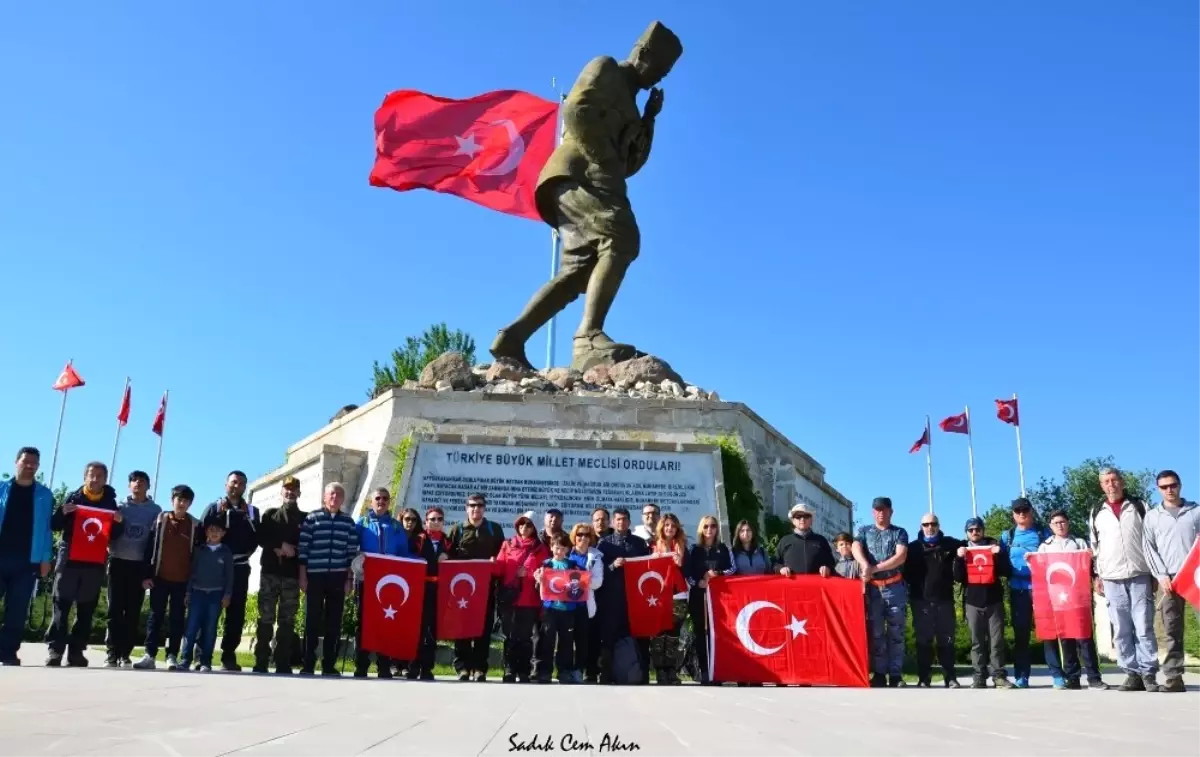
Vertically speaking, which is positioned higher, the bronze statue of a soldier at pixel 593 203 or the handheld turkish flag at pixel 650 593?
the bronze statue of a soldier at pixel 593 203

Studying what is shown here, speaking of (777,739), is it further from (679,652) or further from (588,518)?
(588,518)

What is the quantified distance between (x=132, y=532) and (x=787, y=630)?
18.6ft

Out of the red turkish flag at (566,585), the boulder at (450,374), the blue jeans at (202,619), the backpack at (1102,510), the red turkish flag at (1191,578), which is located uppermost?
the boulder at (450,374)

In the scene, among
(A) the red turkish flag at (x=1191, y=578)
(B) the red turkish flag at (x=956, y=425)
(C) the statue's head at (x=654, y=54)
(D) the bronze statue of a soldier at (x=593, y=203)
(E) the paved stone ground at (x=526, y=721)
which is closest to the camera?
(E) the paved stone ground at (x=526, y=721)

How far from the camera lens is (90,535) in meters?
8.19

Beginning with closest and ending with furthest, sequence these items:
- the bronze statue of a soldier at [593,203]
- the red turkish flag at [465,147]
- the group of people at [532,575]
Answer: the group of people at [532,575], the bronze statue of a soldier at [593,203], the red turkish flag at [465,147]

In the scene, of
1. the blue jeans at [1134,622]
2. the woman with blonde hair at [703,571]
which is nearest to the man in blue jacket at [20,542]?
the woman with blonde hair at [703,571]

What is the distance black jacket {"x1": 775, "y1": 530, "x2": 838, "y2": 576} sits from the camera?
9000mm

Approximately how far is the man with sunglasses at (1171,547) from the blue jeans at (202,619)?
7668mm

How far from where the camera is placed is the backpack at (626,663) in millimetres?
8469

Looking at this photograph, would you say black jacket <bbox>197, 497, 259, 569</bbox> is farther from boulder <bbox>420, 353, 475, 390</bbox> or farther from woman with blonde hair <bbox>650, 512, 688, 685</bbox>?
boulder <bbox>420, 353, 475, 390</bbox>

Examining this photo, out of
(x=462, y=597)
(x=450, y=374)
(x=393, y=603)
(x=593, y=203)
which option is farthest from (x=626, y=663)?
(x=593, y=203)

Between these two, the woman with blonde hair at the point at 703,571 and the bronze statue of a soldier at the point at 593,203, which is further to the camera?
the bronze statue of a soldier at the point at 593,203

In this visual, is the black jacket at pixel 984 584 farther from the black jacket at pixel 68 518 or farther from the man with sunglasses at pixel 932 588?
the black jacket at pixel 68 518
